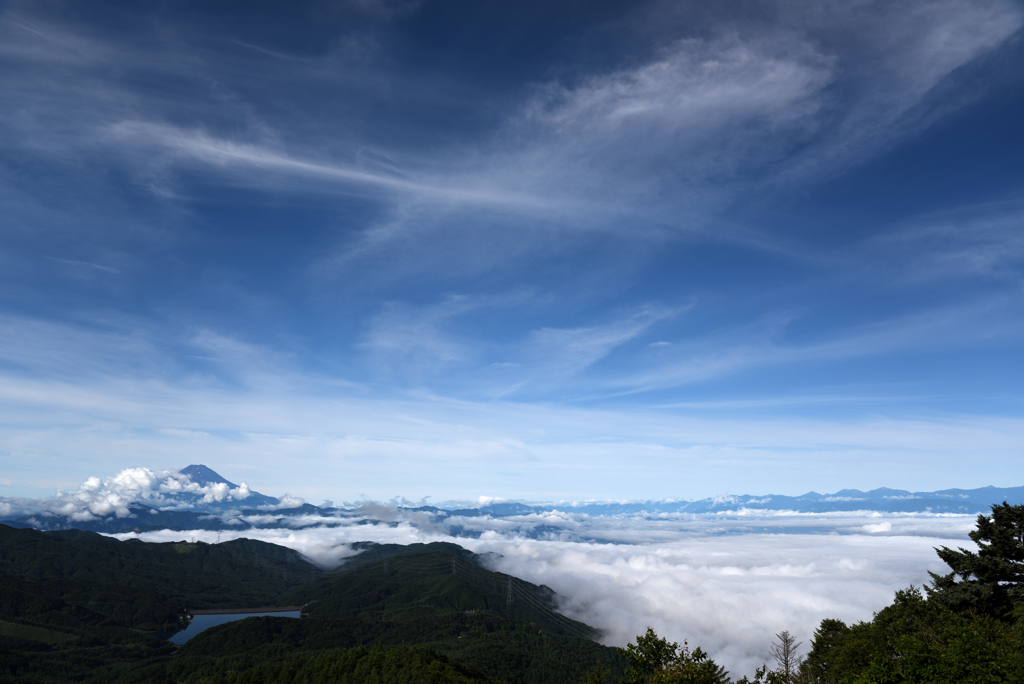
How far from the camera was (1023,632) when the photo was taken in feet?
188

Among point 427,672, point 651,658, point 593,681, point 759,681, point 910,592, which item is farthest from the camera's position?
point 427,672

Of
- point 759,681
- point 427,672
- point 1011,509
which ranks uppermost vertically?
point 1011,509

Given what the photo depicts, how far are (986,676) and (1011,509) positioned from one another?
149ft

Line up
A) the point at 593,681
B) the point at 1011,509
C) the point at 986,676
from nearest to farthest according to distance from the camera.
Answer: the point at 986,676, the point at 593,681, the point at 1011,509

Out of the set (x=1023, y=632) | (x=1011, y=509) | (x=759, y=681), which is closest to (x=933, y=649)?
(x=1023, y=632)

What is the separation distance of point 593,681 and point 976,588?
58903mm

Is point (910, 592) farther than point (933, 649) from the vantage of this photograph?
Yes

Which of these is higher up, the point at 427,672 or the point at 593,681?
the point at 593,681

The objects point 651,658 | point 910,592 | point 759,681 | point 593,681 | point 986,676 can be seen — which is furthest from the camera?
point 910,592

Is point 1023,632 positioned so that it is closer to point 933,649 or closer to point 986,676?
point 933,649

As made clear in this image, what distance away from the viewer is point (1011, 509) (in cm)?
8019

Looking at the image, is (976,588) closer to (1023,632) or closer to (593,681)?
(1023,632)

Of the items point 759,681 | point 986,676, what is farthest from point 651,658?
point 986,676

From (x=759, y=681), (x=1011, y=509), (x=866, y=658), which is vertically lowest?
(x=866, y=658)
